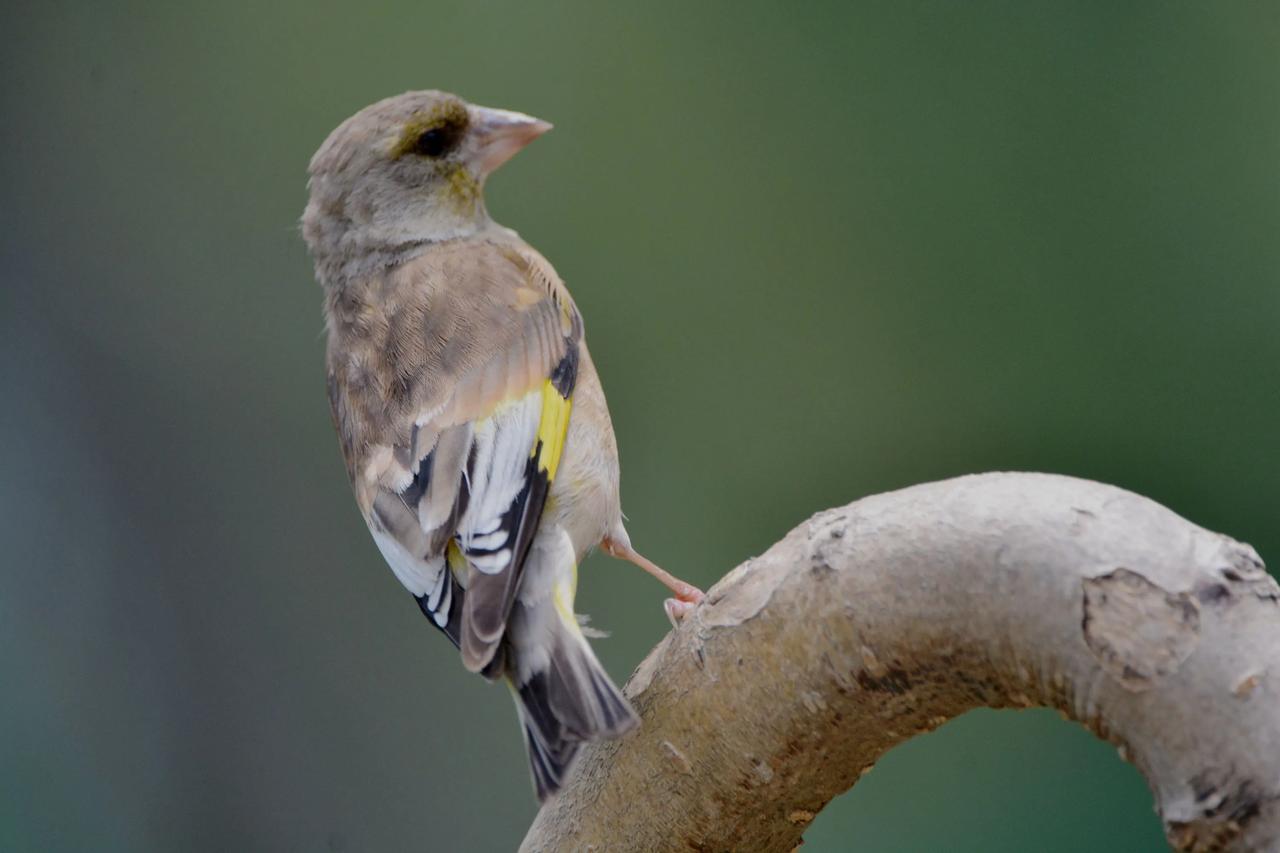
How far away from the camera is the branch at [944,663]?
1070 millimetres

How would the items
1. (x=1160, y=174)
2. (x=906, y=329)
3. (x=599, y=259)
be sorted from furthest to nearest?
1. (x=599, y=259)
2. (x=906, y=329)
3. (x=1160, y=174)

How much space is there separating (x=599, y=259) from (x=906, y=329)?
0.78 m

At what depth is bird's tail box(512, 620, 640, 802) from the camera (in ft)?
4.63

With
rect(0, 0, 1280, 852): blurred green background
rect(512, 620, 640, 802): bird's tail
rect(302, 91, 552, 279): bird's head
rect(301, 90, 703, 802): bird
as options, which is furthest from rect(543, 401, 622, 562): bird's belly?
rect(0, 0, 1280, 852): blurred green background

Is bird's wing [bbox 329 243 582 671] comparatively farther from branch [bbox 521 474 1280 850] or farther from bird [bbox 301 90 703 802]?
branch [bbox 521 474 1280 850]

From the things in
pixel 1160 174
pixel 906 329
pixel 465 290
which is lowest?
pixel 906 329

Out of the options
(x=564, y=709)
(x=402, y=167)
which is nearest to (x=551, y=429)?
(x=564, y=709)

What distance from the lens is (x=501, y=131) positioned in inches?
93.4

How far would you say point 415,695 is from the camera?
3.45 meters

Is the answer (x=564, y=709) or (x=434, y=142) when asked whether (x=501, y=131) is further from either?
(x=564, y=709)

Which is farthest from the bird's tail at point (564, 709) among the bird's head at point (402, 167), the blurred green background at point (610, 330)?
the blurred green background at point (610, 330)

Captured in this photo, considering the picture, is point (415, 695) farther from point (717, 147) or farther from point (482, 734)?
point (717, 147)

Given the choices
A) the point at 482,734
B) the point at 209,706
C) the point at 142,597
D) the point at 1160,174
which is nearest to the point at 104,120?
the point at 142,597

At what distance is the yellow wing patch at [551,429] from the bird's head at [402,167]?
0.54 meters
